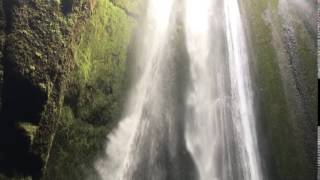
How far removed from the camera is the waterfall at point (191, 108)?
16.4 ft

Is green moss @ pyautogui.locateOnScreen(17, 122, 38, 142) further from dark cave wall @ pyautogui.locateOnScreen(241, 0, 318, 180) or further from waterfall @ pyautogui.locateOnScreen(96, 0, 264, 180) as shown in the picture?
dark cave wall @ pyautogui.locateOnScreen(241, 0, 318, 180)

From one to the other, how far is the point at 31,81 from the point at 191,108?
2.24 meters

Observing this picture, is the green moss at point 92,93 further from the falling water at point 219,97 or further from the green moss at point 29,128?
the falling water at point 219,97

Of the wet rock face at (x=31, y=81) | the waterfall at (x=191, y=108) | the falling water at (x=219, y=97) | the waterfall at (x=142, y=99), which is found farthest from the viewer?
the falling water at (x=219, y=97)

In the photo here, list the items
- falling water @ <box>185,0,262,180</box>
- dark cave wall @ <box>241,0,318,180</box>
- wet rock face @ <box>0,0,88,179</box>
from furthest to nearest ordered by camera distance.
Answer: dark cave wall @ <box>241,0,318,180</box>
falling water @ <box>185,0,262,180</box>
wet rock face @ <box>0,0,88,179</box>

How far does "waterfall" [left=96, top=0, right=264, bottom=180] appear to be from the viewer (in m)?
4.99

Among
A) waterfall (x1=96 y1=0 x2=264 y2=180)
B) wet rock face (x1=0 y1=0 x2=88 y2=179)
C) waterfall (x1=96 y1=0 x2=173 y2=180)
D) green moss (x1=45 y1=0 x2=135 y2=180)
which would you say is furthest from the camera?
waterfall (x1=96 y1=0 x2=264 y2=180)

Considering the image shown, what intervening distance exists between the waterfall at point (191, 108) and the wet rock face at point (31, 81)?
0.80m

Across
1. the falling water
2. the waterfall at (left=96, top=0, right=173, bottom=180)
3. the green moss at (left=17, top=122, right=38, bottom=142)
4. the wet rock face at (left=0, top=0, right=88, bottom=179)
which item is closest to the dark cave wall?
the falling water

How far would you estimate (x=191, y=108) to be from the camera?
219 inches

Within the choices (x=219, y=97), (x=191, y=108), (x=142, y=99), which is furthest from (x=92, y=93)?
(x=219, y=97)

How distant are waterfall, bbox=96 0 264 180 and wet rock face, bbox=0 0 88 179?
2.63 feet

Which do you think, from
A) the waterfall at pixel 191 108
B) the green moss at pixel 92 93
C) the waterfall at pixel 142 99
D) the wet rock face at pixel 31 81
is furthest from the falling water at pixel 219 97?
the wet rock face at pixel 31 81

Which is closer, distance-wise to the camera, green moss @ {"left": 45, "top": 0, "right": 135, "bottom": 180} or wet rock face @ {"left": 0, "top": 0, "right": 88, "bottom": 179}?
wet rock face @ {"left": 0, "top": 0, "right": 88, "bottom": 179}
